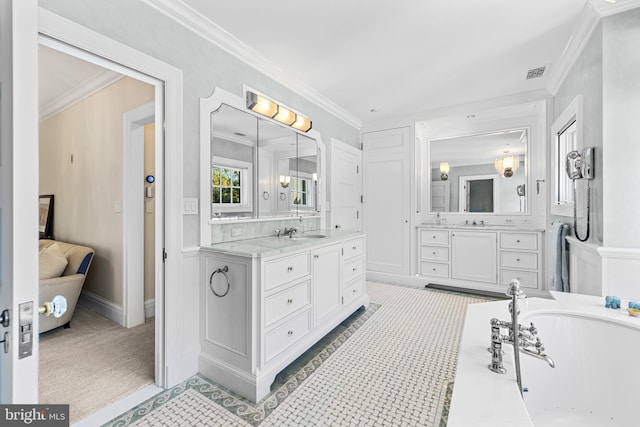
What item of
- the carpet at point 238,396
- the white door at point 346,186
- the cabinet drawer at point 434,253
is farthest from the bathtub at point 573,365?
the white door at point 346,186

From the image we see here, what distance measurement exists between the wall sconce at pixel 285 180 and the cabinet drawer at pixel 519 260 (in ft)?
9.29

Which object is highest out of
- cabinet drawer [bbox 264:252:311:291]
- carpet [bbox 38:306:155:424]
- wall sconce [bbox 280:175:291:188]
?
wall sconce [bbox 280:175:291:188]

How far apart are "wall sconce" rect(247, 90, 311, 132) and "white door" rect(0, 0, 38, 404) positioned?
5.95 feet

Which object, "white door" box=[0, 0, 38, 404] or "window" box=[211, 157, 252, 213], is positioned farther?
"window" box=[211, 157, 252, 213]

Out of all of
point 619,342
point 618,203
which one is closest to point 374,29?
point 618,203

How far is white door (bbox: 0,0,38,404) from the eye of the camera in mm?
656

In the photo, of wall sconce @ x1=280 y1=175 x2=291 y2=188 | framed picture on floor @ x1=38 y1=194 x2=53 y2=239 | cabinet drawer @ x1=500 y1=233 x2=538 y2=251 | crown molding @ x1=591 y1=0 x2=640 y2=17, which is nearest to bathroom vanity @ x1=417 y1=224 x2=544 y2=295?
cabinet drawer @ x1=500 y1=233 x2=538 y2=251

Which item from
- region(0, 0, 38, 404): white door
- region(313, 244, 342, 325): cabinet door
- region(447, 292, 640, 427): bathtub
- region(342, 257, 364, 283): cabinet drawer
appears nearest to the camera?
region(0, 0, 38, 404): white door

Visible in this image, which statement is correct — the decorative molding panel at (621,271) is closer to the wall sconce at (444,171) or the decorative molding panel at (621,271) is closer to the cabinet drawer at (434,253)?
the cabinet drawer at (434,253)

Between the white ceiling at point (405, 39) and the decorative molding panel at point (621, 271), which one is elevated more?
the white ceiling at point (405, 39)

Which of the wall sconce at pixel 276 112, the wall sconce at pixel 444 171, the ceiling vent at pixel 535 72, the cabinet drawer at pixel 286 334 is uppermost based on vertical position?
the ceiling vent at pixel 535 72

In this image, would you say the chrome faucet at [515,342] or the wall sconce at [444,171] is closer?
the chrome faucet at [515,342]

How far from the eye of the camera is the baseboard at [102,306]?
2779mm

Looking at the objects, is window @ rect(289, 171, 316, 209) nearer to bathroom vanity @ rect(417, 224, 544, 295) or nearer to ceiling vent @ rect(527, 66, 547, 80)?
bathroom vanity @ rect(417, 224, 544, 295)
